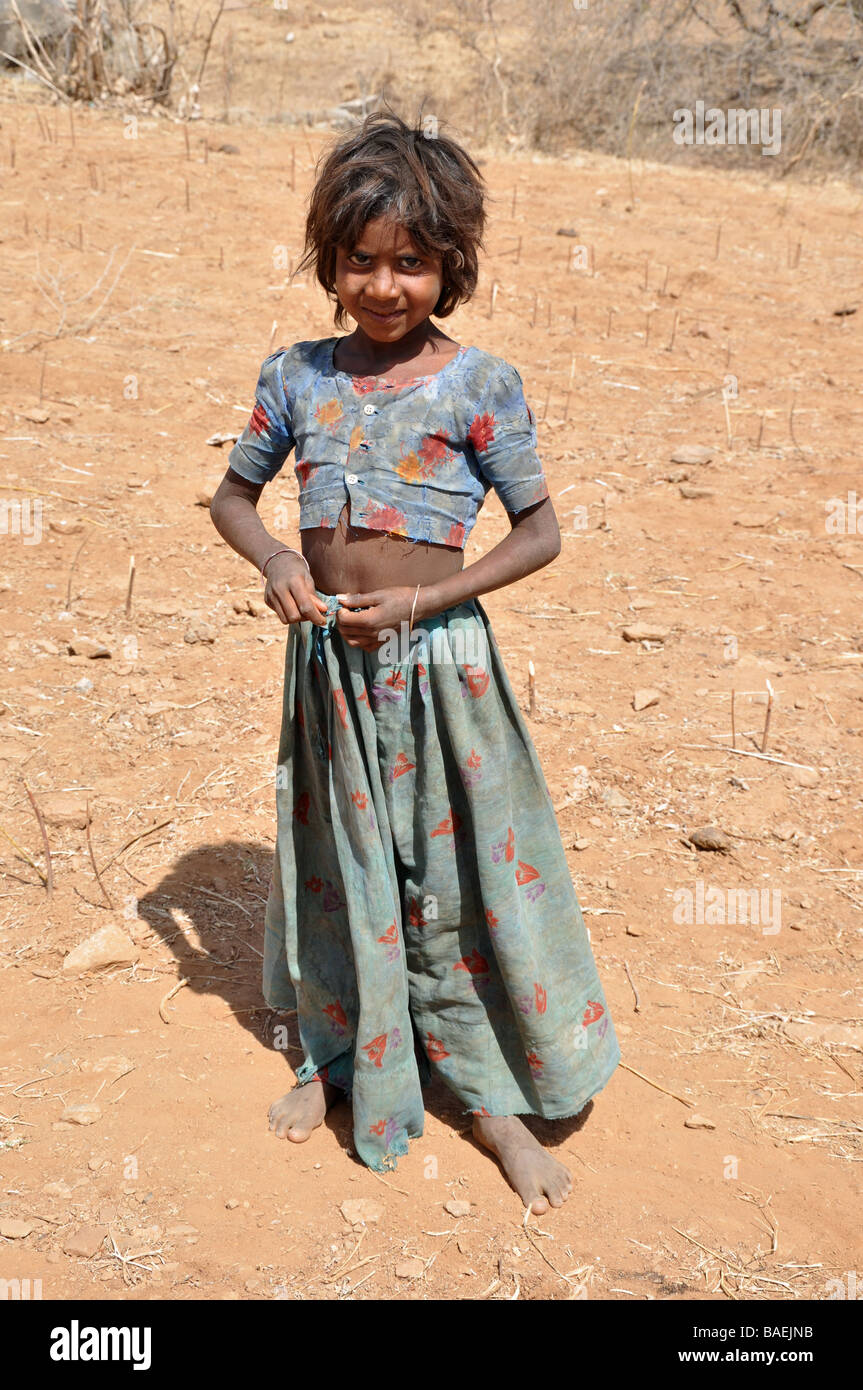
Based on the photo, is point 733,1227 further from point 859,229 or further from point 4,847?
point 859,229

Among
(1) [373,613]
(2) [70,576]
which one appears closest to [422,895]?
(1) [373,613]

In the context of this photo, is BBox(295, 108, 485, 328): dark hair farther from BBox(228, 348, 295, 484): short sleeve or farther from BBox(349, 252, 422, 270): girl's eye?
BBox(228, 348, 295, 484): short sleeve

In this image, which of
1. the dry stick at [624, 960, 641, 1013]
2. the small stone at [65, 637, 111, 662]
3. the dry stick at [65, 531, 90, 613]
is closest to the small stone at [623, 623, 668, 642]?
the dry stick at [624, 960, 641, 1013]

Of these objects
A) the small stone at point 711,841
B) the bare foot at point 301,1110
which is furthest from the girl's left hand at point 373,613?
the small stone at point 711,841

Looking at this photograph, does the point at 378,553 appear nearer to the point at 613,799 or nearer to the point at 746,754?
the point at 613,799

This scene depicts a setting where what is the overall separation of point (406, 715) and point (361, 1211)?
35.7 inches

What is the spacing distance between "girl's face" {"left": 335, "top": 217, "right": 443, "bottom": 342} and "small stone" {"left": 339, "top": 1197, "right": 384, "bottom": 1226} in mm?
1500

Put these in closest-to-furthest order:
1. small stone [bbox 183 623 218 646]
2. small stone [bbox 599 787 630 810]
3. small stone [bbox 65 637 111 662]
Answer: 1. small stone [bbox 599 787 630 810]
2. small stone [bbox 65 637 111 662]
3. small stone [bbox 183 623 218 646]

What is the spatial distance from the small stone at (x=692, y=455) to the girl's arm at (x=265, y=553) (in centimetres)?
375

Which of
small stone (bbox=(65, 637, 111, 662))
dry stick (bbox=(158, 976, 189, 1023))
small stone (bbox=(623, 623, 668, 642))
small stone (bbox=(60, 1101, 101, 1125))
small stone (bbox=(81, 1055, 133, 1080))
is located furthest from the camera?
small stone (bbox=(623, 623, 668, 642))

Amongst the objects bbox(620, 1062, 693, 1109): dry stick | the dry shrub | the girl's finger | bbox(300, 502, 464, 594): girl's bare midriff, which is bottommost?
bbox(620, 1062, 693, 1109): dry stick

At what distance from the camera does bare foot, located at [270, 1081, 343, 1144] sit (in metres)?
2.33

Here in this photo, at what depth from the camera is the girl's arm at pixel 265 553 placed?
6.08ft

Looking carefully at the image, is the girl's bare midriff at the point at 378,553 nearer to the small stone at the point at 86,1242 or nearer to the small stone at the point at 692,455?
the small stone at the point at 86,1242
